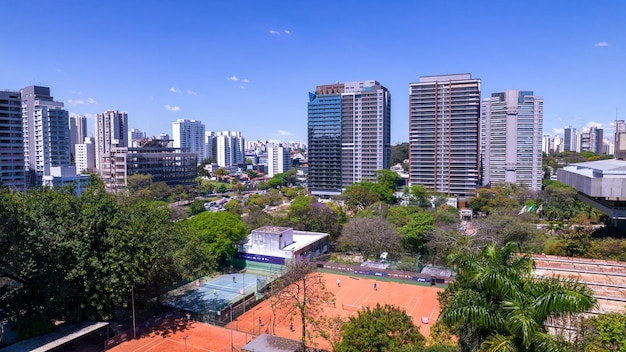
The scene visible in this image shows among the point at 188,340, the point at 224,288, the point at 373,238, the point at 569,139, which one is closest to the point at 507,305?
the point at 188,340

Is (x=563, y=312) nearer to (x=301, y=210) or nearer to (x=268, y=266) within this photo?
(x=268, y=266)

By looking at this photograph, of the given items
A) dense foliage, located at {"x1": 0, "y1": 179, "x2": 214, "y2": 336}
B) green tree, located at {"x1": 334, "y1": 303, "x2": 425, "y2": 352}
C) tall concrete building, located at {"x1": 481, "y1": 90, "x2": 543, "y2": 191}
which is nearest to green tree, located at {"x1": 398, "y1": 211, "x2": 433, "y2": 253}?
dense foliage, located at {"x1": 0, "y1": 179, "x2": 214, "y2": 336}

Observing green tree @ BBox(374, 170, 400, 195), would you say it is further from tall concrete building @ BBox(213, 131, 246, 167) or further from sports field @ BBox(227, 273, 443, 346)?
tall concrete building @ BBox(213, 131, 246, 167)

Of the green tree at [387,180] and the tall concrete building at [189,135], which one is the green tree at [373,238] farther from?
the tall concrete building at [189,135]

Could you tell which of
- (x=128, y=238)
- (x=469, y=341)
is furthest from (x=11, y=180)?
(x=469, y=341)

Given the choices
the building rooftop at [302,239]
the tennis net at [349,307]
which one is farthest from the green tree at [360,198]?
the tennis net at [349,307]

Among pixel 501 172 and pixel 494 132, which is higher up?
pixel 494 132

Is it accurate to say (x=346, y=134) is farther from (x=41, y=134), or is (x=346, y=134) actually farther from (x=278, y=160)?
(x=278, y=160)
